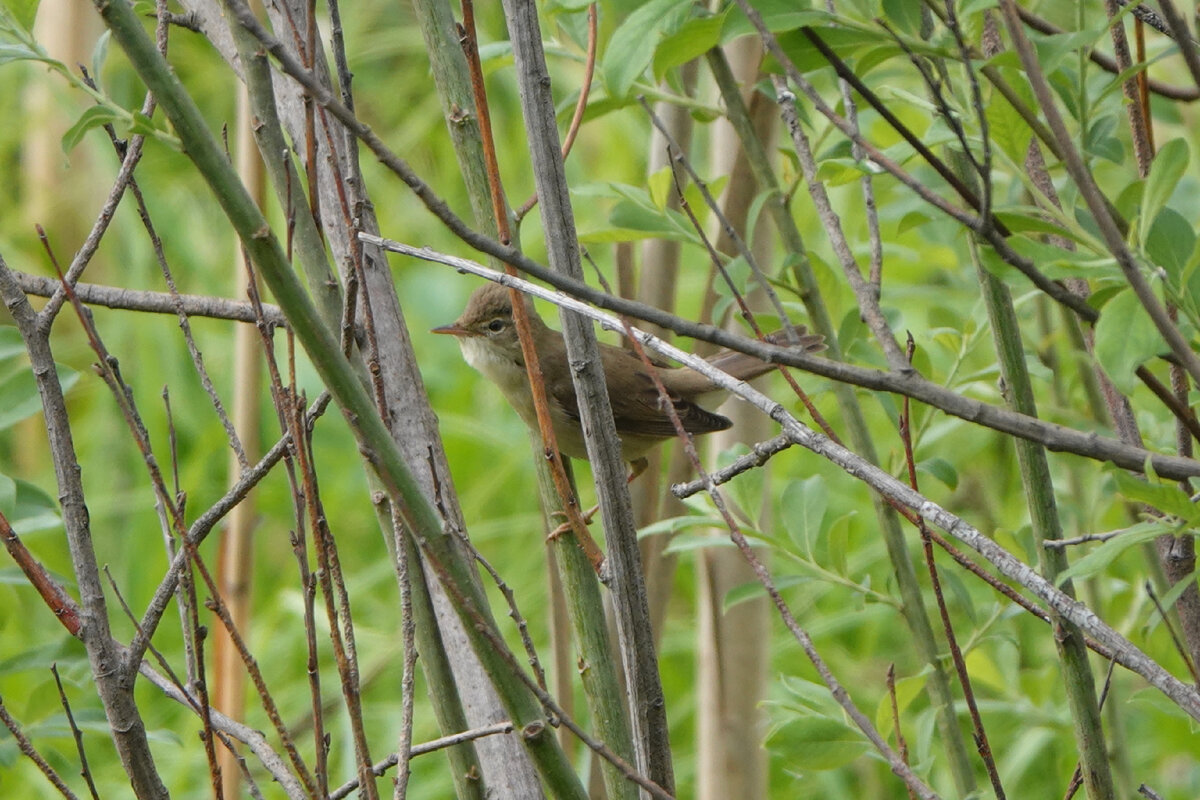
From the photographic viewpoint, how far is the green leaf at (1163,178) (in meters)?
0.90

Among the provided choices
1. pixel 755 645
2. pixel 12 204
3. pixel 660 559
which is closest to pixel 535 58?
pixel 660 559

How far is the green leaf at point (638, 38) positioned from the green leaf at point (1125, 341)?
17.4 inches

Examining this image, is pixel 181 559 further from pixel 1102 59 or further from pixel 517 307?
pixel 1102 59

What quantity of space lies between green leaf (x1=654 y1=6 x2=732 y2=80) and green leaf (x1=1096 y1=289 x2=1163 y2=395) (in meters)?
0.41

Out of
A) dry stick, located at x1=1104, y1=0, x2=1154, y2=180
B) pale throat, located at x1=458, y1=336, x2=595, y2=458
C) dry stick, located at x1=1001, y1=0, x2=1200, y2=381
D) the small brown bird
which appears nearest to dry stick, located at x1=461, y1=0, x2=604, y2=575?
dry stick, located at x1=1001, y1=0, x2=1200, y2=381

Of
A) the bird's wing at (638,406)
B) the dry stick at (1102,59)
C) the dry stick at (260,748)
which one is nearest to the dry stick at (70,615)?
the dry stick at (260,748)

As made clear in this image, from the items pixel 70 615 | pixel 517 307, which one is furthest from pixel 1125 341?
pixel 70 615

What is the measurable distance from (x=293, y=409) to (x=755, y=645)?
1033 mm

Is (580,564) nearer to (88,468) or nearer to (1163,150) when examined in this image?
(1163,150)

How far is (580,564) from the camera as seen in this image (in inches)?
50.6

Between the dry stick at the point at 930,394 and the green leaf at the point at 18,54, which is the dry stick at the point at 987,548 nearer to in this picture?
the dry stick at the point at 930,394

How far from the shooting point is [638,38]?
1111 mm

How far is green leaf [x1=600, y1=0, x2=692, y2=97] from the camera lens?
1.08m

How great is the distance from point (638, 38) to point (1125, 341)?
1.65ft
